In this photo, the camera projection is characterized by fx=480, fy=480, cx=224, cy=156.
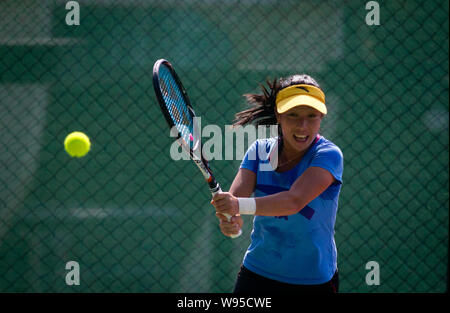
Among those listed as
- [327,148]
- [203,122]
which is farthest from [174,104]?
[203,122]

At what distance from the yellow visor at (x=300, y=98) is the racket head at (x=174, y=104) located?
1.22ft

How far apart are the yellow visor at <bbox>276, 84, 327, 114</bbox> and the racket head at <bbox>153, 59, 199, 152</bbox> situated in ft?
1.22

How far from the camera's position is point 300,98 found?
1.70 m

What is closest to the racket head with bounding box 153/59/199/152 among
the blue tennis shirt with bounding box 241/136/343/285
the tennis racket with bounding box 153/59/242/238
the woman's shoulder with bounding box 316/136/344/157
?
the tennis racket with bounding box 153/59/242/238

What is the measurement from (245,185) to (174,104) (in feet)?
1.36

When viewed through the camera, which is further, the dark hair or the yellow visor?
the dark hair

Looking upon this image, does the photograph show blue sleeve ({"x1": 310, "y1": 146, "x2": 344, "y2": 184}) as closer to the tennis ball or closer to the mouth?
the mouth

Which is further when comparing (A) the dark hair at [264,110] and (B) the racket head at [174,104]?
(A) the dark hair at [264,110]

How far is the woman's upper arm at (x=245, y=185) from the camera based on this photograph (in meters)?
1.84

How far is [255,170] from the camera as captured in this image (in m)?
1.84

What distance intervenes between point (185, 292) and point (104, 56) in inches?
66.4

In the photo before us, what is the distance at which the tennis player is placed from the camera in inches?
64.4

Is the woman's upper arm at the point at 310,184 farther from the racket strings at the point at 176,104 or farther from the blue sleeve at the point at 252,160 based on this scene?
the racket strings at the point at 176,104

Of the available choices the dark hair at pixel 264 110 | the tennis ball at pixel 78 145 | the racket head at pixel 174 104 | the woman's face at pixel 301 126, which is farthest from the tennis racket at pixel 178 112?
the tennis ball at pixel 78 145
